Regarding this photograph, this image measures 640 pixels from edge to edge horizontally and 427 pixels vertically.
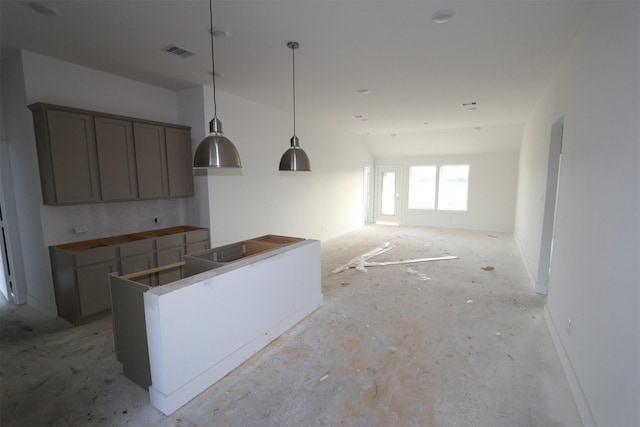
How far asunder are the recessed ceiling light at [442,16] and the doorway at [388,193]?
7595mm

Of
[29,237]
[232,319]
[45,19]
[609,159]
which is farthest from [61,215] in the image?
[609,159]

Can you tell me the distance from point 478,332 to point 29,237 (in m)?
5.34

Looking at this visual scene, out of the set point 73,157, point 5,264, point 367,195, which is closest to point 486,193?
point 367,195

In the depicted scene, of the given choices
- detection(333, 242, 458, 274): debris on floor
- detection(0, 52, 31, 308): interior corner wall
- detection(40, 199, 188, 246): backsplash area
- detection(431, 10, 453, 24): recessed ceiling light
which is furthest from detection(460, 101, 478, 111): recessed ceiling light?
detection(0, 52, 31, 308): interior corner wall

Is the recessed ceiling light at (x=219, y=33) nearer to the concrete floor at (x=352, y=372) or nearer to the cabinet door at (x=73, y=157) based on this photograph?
the cabinet door at (x=73, y=157)

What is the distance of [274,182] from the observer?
5.75m

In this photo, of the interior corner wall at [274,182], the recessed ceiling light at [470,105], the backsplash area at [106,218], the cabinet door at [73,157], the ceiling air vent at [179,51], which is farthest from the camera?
the recessed ceiling light at [470,105]

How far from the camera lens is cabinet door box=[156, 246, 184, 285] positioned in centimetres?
393

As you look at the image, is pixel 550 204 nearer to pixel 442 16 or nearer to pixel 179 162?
pixel 442 16

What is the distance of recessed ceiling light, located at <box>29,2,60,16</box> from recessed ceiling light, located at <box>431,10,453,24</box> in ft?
9.89

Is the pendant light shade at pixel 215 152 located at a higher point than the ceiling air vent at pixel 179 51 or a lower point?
lower

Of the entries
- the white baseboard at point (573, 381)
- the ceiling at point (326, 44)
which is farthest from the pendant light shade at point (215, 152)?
the white baseboard at point (573, 381)

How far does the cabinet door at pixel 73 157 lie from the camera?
317 centimetres

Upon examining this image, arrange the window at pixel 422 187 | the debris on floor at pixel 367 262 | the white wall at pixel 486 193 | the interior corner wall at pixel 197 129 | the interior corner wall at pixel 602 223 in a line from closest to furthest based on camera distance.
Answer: the interior corner wall at pixel 602 223 < the interior corner wall at pixel 197 129 < the debris on floor at pixel 367 262 < the white wall at pixel 486 193 < the window at pixel 422 187
